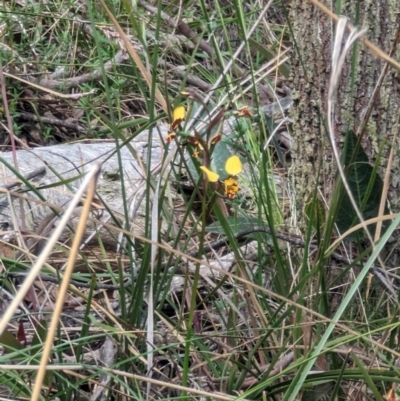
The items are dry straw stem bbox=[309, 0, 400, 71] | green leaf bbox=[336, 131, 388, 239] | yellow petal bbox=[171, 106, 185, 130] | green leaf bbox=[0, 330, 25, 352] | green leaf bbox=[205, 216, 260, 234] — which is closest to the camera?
dry straw stem bbox=[309, 0, 400, 71]

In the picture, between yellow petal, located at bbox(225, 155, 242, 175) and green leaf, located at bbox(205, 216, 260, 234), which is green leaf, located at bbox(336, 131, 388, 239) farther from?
yellow petal, located at bbox(225, 155, 242, 175)

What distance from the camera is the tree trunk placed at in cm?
122

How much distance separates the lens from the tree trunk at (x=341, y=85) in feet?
4.01

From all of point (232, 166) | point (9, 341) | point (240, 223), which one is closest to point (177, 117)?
point (232, 166)

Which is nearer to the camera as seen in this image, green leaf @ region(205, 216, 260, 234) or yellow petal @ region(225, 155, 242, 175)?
yellow petal @ region(225, 155, 242, 175)

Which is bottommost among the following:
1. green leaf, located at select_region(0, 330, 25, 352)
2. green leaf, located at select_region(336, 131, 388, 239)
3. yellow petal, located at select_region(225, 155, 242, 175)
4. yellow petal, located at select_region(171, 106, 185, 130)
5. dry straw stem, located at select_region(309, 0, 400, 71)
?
green leaf, located at select_region(0, 330, 25, 352)

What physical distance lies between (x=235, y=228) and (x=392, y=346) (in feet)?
1.35

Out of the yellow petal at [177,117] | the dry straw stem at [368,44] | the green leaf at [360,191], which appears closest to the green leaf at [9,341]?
the yellow petal at [177,117]

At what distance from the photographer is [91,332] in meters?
1.19

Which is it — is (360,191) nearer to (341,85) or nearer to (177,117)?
(341,85)

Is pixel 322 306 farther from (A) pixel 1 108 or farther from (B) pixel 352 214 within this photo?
(A) pixel 1 108

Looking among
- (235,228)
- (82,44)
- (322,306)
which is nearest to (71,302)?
(235,228)

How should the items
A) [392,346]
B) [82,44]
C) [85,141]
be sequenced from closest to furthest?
[392,346] < [85,141] < [82,44]

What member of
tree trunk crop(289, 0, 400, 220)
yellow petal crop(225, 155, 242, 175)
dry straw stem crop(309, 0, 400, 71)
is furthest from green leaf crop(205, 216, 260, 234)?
dry straw stem crop(309, 0, 400, 71)
